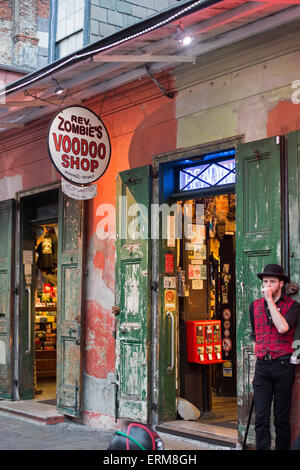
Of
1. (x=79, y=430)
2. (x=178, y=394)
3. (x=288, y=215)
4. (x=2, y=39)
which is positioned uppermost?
(x=2, y=39)

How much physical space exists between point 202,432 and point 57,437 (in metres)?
1.85

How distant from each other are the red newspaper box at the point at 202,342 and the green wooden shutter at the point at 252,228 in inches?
67.2

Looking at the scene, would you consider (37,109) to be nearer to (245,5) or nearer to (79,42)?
(79,42)

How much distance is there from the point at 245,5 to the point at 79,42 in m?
5.50

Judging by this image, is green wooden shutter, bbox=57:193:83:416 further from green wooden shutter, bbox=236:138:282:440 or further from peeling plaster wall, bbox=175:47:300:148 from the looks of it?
green wooden shutter, bbox=236:138:282:440

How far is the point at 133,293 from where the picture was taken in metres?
7.89

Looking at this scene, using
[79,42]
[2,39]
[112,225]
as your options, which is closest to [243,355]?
[112,225]

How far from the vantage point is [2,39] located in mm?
21578

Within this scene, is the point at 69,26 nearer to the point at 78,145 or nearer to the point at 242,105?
the point at 78,145

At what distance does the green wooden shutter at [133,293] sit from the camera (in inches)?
302

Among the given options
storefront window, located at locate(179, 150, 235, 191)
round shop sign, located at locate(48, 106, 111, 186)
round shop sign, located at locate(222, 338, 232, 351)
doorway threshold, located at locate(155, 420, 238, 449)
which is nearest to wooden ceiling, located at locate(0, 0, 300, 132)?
round shop sign, located at locate(48, 106, 111, 186)

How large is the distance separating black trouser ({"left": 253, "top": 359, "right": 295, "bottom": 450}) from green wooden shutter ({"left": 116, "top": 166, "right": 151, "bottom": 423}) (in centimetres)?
205

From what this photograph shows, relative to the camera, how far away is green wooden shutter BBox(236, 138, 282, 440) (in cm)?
630

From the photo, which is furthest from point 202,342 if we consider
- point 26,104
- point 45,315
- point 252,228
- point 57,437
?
point 45,315
